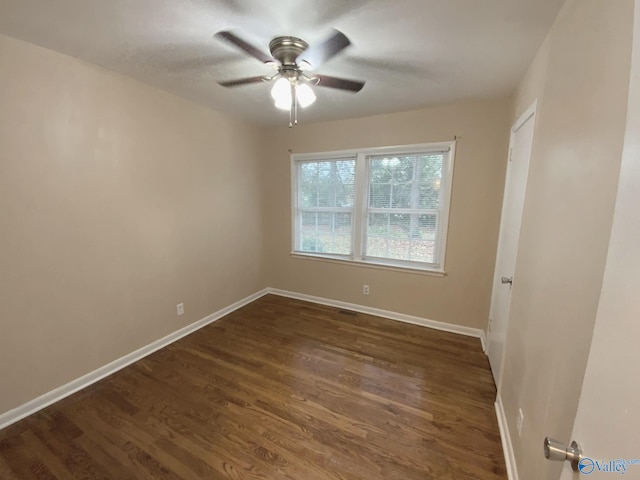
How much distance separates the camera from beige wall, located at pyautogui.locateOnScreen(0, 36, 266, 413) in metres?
1.68

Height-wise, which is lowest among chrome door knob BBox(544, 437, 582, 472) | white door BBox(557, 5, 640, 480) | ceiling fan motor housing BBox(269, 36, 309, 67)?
chrome door knob BBox(544, 437, 582, 472)

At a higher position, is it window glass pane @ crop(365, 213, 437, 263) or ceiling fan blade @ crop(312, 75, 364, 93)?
ceiling fan blade @ crop(312, 75, 364, 93)

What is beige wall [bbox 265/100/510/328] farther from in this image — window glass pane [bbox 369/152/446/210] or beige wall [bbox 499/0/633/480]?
beige wall [bbox 499/0/633/480]

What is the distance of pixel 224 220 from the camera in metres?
3.21

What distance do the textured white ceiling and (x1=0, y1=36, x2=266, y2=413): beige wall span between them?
0.94 feet

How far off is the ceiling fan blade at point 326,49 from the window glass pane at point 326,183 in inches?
60.8

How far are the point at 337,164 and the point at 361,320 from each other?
1970 mm

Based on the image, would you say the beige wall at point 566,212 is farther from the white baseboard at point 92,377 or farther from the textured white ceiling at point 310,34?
the white baseboard at point 92,377

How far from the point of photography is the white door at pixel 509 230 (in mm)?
1762

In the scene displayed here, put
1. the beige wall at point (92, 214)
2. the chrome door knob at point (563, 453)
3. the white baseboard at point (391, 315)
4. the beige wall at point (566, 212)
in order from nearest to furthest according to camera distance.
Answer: the chrome door knob at point (563, 453) → the beige wall at point (566, 212) → the beige wall at point (92, 214) → the white baseboard at point (391, 315)

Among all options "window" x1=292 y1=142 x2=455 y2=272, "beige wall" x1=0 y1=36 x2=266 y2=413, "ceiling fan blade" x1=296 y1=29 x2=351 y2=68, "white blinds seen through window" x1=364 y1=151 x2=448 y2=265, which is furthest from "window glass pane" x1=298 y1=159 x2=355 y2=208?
"ceiling fan blade" x1=296 y1=29 x2=351 y2=68

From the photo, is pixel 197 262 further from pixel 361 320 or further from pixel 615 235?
pixel 615 235

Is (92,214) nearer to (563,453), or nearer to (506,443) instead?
(563,453)

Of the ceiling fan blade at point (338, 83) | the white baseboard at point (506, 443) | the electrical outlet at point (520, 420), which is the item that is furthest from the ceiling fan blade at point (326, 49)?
the white baseboard at point (506, 443)
